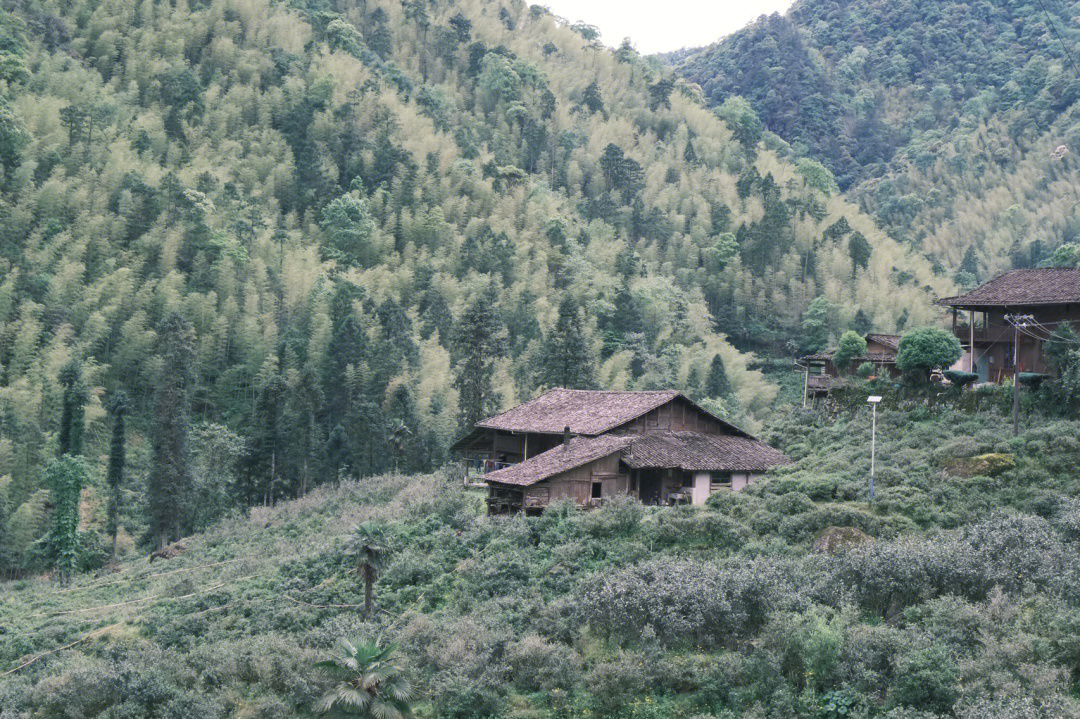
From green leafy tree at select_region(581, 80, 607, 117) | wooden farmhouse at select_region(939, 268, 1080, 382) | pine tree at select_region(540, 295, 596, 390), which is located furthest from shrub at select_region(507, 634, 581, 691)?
green leafy tree at select_region(581, 80, 607, 117)

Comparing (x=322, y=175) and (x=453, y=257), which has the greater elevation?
(x=322, y=175)

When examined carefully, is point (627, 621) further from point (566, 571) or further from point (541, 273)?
point (541, 273)

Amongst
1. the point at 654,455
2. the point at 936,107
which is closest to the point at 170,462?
the point at 654,455

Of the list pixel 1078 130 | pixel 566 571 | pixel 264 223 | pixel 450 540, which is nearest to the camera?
pixel 566 571

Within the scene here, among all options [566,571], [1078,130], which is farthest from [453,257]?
[1078,130]

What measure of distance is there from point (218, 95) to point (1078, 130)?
251 feet

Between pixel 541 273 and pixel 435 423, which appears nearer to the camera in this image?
pixel 435 423

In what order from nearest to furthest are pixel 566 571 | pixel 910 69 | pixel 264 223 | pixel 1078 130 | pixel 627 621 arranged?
1. pixel 627 621
2. pixel 566 571
3. pixel 264 223
4. pixel 1078 130
5. pixel 910 69

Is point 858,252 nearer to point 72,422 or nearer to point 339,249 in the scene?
point 339,249

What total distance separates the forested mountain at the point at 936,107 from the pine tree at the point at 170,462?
62.0 m

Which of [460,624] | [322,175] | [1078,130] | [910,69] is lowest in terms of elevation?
[460,624]

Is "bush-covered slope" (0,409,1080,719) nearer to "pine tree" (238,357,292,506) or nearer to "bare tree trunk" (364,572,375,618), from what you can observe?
"bare tree trunk" (364,572,375,618)

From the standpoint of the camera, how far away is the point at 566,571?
2859 centimetres

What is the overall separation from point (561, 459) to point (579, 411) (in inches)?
205
